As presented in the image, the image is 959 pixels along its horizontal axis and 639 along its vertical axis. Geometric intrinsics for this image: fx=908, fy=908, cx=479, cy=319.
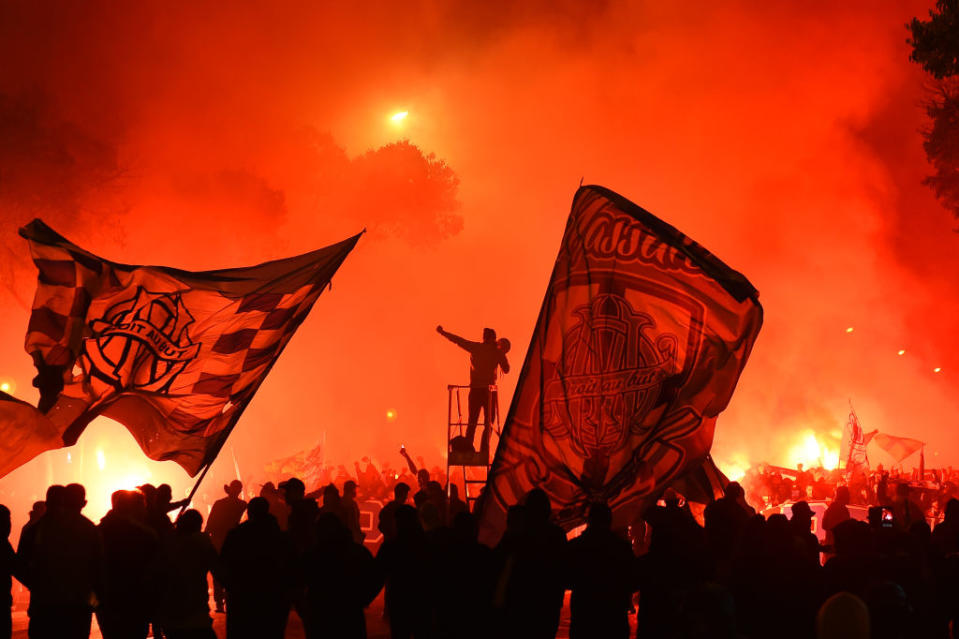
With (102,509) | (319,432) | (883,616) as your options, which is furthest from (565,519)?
(319,432)

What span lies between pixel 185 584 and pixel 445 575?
1.76 m

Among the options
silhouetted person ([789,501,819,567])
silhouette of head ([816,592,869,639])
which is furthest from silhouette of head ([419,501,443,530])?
silhouette of head ([816,592,869,639])

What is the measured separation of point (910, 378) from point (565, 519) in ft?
163

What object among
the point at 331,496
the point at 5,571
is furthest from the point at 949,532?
the point at 5,571

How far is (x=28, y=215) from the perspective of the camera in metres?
28.0

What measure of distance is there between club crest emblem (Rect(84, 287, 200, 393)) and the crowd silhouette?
1.55 meters

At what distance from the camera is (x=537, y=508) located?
6.00 m

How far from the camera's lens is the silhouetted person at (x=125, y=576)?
6582 millimetres

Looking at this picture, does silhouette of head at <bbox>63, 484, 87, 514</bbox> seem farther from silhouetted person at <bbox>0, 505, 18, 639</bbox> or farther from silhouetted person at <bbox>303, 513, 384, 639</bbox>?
silhouetted person at <bbox>303, 513, 384, 639</bbox>

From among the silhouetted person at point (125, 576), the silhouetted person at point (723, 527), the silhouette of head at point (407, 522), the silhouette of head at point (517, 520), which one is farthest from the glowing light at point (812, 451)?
the silhouetted person at point (125, 576)

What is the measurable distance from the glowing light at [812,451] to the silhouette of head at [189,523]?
4162 cm

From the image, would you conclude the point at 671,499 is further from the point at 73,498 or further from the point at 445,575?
the point at 73,498

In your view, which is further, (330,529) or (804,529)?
(804,529)

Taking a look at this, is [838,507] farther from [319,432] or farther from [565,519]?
[319,432]
